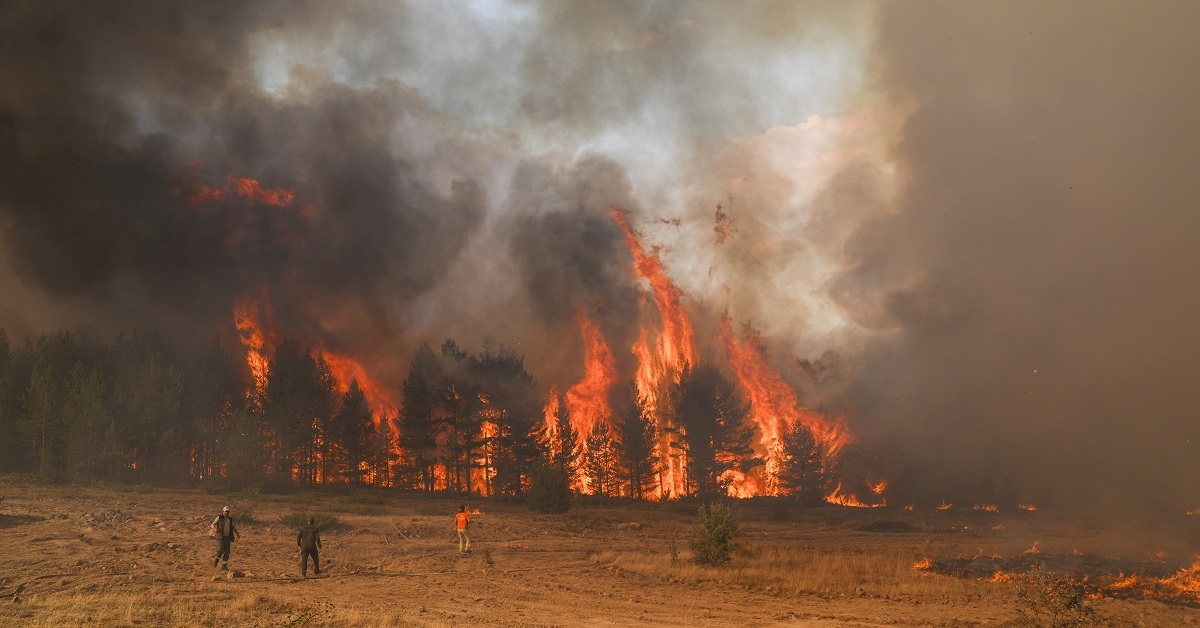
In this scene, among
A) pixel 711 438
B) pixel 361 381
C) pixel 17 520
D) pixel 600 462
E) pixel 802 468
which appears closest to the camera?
pixel 17 520

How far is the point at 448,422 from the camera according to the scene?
80562 millimetres

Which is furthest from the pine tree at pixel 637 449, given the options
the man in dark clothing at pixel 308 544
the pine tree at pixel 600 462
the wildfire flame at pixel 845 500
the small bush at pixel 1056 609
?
the small bush at pixel 1056 609

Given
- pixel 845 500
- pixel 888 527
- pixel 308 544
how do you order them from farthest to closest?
pixel 845 500 < pixel 888 527 < pixel 308 544

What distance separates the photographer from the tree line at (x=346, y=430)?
74.2 metres

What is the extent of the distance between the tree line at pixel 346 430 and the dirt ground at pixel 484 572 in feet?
63.6

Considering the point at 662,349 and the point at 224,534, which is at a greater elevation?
the point at 662,349

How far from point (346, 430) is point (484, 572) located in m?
56.1

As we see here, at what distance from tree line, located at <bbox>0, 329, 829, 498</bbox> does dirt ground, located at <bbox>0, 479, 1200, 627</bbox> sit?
63.6 feet

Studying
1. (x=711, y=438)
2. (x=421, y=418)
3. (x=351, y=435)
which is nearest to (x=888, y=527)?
(x=711, y=438)

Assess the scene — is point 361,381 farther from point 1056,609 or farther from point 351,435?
point 1056,609

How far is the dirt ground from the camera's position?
69.9 feet

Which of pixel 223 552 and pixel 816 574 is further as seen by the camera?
pixel 816 574

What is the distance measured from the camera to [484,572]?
31.3 metres

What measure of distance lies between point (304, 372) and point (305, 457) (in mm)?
10457
